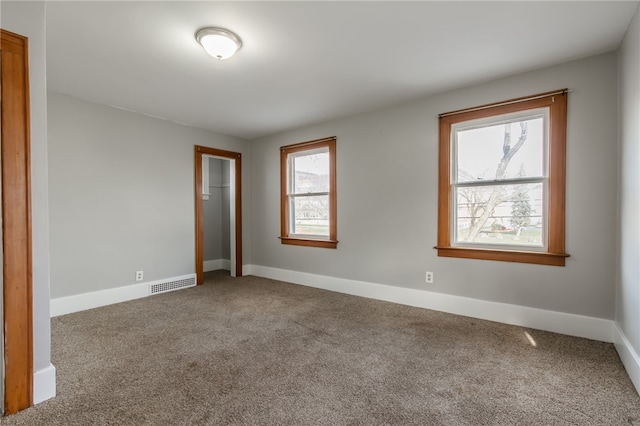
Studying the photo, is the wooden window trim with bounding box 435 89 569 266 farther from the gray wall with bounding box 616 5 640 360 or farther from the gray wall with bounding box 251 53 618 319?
the gray wall with bounding box 616 5 640 360

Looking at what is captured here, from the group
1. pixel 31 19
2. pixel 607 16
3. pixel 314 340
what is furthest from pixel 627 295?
pixel 31 19

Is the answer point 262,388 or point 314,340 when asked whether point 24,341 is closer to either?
point 262,388

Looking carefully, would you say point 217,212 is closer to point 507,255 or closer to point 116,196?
point 116,196

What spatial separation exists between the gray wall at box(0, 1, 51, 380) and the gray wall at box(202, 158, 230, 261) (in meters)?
4.18

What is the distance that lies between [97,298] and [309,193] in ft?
10.2

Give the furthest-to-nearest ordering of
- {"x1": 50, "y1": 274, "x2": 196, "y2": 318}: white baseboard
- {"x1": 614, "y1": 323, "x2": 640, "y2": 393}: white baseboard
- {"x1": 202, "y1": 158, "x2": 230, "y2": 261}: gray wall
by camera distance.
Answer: {"x1": 202, "y1": 158, "x2": 230, "y2": 261}: gray wall, {"x1": 50, "y1": 274, "x2": 196, "y2": 318}: white baseboard, {"x1": 614, "y1": 323, "x2": 640, "y2": 393}: white baseboard

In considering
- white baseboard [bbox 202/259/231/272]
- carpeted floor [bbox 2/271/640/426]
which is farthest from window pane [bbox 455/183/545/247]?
white baseboard [bbox 202/259/231/272]

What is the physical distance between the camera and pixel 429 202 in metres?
3.56

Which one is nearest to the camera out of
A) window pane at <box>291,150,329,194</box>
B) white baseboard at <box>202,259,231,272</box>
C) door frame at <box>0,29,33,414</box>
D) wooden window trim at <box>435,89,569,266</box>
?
door frame at <box>0,29,33,414</box>

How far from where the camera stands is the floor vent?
13.8 feet

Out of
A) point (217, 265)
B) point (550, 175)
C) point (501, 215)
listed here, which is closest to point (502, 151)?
point (550, 175)

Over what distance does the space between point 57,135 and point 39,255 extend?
2335 mm

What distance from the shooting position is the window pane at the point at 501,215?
116 inches

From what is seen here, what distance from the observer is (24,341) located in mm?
1701
